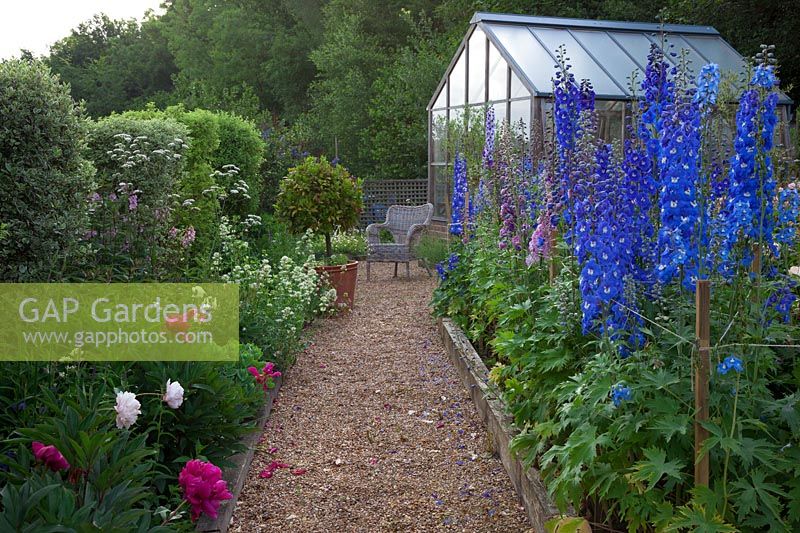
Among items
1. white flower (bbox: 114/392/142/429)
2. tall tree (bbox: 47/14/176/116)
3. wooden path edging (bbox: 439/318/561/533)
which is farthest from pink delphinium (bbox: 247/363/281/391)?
tall tree (bbox: 47/14/176/116)

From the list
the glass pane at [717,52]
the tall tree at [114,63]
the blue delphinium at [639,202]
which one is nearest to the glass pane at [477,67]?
the glass pane at [717,52]

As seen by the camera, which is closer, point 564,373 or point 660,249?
point 660,249

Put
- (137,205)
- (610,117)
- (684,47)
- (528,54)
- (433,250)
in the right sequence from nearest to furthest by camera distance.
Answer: (137,205) < (433,250) < (610,117) < (528,54) < (684,47)

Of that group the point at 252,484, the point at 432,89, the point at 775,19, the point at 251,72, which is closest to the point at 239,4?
the point at 251,72

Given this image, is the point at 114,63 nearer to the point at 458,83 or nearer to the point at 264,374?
the point at 458,83

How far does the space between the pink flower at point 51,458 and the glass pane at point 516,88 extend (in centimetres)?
895

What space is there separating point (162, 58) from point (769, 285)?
28.7m

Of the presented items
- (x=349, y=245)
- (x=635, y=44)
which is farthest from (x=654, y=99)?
(x=635, y=44)

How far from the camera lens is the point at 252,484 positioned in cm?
357

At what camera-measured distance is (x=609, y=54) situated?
11023 mm

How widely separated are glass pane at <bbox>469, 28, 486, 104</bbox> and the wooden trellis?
3.85 meters

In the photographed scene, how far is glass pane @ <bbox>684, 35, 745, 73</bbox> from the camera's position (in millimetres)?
11547

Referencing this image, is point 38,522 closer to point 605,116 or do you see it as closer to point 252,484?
point 252,484

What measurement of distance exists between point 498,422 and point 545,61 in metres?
7.82
